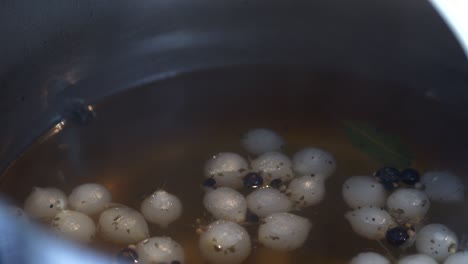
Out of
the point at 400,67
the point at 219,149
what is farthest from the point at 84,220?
the point at 400,67

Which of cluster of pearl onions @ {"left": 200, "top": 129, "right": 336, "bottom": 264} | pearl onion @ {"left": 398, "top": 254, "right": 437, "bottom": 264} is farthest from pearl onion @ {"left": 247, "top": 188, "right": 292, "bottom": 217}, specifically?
pearl onion @ {"left": 398, "top": 254, "right": 437, "bottom": 264}

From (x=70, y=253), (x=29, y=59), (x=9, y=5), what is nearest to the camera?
(x=70, y=253)

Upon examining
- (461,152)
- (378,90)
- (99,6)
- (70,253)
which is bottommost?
(70,253)

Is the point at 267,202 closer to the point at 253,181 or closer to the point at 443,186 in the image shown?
the point at 253,181

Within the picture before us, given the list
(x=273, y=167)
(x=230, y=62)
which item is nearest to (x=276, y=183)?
(x=273, y=167)

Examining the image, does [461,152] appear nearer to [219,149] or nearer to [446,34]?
[446,34]

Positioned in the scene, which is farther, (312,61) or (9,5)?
(312,61)

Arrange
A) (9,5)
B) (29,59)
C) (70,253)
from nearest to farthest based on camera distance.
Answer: (70,253) < (9,5) < (29,59)
